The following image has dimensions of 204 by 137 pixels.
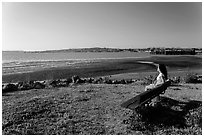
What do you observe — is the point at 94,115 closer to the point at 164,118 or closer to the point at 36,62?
the point at 164,118

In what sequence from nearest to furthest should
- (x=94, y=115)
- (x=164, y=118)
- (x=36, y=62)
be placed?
(x=164, y=118) → (x=94, y=115) → (x=36, y=62)

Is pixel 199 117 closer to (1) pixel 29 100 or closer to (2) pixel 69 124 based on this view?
(2) pixel 69 124

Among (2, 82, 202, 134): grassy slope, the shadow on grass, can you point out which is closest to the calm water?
(2, 82, 202, 134): grassy slope

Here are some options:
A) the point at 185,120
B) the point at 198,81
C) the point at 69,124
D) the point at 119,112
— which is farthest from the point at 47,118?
the point at 198,81

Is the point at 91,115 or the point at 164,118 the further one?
the point at 91,115

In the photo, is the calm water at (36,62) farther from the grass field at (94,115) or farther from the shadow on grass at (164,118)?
the shadow on grass at (164,118)

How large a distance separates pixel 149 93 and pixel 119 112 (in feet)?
3.53

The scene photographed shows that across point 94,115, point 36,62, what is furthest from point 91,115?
point 36,62

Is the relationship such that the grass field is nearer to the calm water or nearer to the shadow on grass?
the shadow on grass

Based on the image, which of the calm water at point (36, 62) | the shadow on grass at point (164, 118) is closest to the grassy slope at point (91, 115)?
the shadow on grass at point (164, 118)

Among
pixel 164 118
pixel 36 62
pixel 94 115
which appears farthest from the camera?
pixel 36 62

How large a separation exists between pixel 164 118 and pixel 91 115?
2112 mm

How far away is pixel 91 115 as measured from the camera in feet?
24.4

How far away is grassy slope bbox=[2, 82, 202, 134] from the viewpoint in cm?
631
